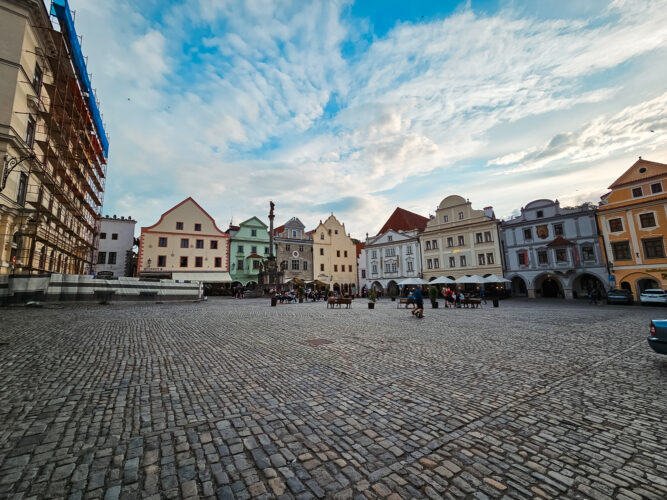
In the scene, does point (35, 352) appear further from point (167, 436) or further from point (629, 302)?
point (629, 302)

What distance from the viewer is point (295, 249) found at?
50.8 meters

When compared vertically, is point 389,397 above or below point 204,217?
below

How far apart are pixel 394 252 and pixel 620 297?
28.4 m

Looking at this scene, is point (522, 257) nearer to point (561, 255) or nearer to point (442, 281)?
point (561, 255)

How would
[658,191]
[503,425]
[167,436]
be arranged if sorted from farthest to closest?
[658,191], [503,425], [167,436]

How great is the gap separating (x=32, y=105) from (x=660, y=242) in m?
50.7

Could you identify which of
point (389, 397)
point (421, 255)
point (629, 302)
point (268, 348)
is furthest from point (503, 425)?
point (421, 255)

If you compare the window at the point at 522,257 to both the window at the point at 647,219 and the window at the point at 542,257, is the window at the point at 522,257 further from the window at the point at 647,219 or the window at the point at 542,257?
the window at the point at 647,219

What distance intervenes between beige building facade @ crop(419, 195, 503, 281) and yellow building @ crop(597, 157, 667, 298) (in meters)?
11.0

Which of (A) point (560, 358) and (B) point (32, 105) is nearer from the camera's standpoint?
(A) point (560, 358)

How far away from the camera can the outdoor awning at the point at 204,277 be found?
40.4m

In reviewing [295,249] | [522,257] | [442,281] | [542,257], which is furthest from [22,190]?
[542,257]

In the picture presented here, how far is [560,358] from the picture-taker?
6895mm

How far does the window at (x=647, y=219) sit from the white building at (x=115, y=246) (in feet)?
200
